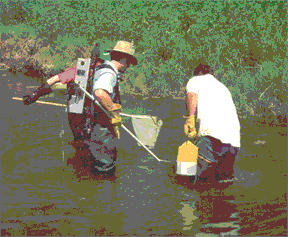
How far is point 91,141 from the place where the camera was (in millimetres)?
6145

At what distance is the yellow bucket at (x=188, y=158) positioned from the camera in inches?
225

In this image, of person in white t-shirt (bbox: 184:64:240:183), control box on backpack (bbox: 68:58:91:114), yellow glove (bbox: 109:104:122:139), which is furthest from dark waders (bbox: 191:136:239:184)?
control box on backpack (bbox: 68:58:91:114)

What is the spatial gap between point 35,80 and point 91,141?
44.7 feet

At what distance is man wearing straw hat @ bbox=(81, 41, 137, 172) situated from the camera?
5.97m

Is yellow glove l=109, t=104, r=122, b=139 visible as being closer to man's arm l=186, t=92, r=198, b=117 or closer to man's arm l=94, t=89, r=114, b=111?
man's arm l=94, t=89, r=114, b=111

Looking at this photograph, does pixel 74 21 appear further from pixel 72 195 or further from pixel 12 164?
pixel 72 195

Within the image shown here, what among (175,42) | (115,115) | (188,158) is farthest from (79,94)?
(175,42)

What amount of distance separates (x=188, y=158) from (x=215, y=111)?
0.76 m

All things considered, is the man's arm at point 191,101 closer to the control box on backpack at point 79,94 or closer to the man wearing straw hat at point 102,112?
the man wearing straw hat at point 102,112

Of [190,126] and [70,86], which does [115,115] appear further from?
[190,126]

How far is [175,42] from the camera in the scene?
1659cm

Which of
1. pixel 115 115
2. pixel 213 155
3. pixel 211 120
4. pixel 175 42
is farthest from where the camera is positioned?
pixel 175 42

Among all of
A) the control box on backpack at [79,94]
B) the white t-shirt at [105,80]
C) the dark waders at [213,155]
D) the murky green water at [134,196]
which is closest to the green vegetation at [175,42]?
the murky green water at [134,196]

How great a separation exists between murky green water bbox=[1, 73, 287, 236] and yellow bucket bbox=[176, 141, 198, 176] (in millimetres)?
328
